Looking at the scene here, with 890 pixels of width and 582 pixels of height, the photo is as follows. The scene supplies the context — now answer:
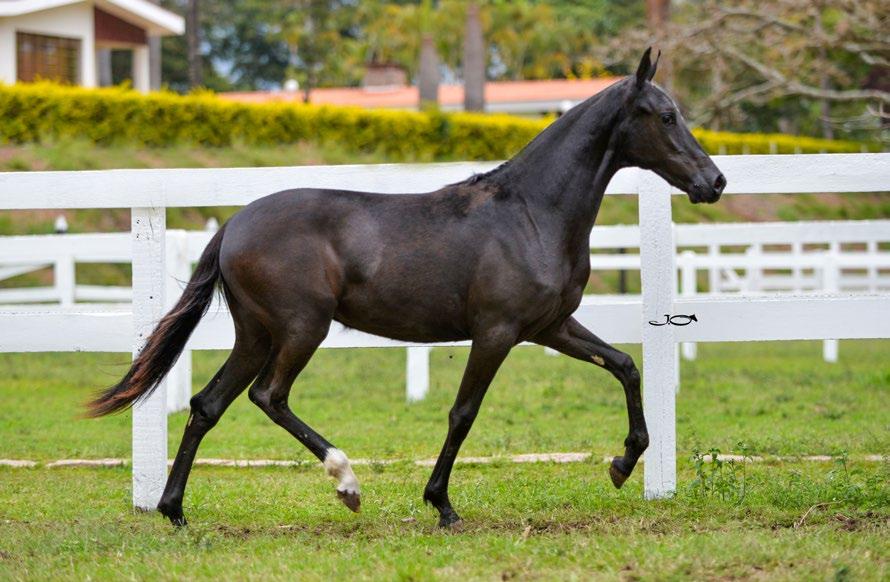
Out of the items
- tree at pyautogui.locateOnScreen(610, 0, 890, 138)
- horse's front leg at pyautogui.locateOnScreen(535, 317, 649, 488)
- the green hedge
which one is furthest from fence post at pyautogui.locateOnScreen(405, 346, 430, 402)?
the green hedge

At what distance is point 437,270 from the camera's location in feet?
18.1

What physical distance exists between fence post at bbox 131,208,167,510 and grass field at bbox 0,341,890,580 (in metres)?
0.19

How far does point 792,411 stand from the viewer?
384 inches

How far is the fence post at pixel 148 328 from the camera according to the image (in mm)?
6148

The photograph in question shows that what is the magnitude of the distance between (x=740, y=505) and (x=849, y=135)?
38.8 meters

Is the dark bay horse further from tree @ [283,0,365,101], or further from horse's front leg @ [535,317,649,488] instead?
tree @ [283,0,365,101]

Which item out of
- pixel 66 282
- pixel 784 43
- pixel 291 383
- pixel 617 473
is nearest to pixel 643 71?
pixel 617 473

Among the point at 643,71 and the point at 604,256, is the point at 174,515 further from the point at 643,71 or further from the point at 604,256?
the point at 604,256

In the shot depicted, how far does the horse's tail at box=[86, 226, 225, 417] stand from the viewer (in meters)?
5.64

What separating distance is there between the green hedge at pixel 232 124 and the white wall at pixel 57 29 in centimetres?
284

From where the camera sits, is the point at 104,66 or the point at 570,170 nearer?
the point at 570,170

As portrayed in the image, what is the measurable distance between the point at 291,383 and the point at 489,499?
132 centimetres

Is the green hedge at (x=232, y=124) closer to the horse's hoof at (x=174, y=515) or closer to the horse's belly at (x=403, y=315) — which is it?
the horse's hoof at (x=174, y=515)

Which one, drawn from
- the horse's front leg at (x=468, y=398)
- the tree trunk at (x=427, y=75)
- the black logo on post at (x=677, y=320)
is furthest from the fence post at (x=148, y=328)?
the tree trunk at (x=427, y=75)
